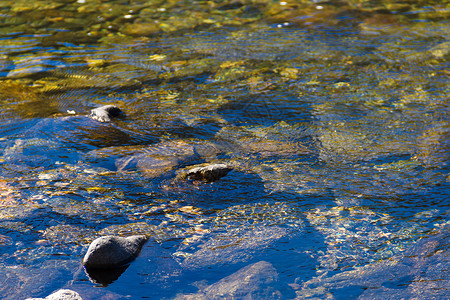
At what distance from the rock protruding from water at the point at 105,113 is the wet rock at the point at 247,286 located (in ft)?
9.34

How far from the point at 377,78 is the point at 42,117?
179 inches

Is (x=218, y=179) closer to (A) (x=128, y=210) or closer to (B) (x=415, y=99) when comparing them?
(A) (x=128, y=210)

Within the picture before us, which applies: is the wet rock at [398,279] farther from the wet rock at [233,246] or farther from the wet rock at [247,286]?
the wet rock at [233,246]

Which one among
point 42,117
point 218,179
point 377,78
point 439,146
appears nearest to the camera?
point 218,179

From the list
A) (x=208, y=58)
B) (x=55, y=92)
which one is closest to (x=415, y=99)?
(x=208, y=58)

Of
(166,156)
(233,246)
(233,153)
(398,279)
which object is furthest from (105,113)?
(398,279)

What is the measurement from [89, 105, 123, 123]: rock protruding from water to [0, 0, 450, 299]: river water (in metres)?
0.11

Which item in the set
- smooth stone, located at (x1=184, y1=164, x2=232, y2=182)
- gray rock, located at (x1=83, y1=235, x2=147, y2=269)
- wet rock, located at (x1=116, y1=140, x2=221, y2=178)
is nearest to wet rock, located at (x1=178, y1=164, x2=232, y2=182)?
smooth stone, located at (x1=184, y1=164, x2=232, y2=182)

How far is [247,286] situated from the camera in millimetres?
3070

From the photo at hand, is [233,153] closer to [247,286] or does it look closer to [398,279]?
[247,286]

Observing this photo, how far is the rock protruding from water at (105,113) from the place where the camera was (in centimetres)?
530

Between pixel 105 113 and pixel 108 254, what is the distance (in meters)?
2.54

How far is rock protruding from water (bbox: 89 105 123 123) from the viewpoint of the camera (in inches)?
209

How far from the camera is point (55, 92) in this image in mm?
6203
